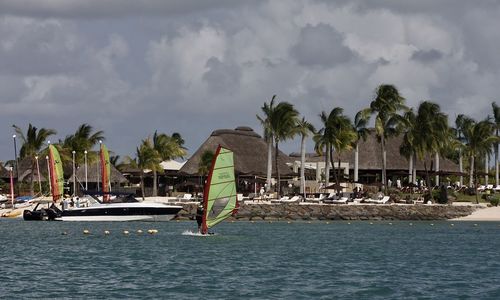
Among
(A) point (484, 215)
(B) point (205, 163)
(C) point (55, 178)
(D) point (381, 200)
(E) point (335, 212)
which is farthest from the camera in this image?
(B) point (205, 163)

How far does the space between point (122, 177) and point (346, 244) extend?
59401 millimetres

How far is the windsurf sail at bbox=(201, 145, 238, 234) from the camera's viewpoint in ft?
204

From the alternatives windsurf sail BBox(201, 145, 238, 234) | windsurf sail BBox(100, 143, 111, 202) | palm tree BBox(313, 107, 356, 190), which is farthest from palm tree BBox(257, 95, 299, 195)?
windsurf sail BBox(201, 145, 238, 234)

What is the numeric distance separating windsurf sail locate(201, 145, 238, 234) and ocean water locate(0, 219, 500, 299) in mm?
2022

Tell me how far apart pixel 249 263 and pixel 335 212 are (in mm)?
48408

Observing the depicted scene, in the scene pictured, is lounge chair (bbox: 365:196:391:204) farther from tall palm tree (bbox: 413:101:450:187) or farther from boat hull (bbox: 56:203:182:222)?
boat hull (bbox: 56:203:182:222)

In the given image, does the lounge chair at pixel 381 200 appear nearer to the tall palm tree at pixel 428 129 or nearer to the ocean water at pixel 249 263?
the tall palm tree at pixel 428 129

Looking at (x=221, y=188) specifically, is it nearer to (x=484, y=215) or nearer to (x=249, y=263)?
(x=249, y=263)

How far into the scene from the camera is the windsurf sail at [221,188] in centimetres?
6216

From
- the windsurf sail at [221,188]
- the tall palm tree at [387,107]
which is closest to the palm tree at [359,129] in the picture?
the tall palm tree at [387,107]

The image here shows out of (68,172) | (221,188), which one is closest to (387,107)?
(68,172)

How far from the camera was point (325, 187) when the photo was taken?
114m

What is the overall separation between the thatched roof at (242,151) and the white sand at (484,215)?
30.1 meters

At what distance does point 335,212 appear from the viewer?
9938 cm
